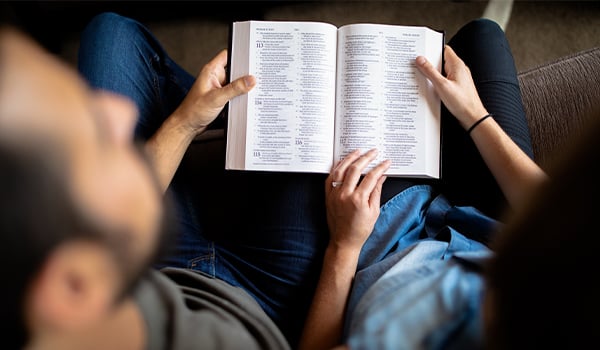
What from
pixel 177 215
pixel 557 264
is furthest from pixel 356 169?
pixel 557 264

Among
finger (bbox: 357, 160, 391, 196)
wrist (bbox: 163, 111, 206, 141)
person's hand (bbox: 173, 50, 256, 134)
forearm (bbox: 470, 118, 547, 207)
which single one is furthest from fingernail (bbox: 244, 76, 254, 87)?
forearm (bbox: 470, 118, 547, 207)

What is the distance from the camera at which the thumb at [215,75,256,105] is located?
2.75 feet

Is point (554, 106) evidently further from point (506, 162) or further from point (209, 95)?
point (209, 95)

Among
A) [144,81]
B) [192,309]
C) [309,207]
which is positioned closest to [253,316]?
[192,309]

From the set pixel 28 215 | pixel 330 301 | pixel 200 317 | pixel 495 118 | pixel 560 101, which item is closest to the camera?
pixel 28 215

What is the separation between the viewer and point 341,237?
0.81m

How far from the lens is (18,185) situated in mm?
360

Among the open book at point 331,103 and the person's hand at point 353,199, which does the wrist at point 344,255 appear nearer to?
the person's hand at point 353,199

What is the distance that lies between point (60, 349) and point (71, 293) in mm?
90

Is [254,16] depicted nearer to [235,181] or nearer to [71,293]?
[235,181]

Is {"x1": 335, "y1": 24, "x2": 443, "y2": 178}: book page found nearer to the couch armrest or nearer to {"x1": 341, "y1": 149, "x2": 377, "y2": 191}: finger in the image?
{"x1": 341, "y1": 149, "x2": 377, "y2": 191}: finger

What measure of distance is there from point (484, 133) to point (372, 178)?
0.20m

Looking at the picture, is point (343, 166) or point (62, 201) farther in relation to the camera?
point (343, 166)

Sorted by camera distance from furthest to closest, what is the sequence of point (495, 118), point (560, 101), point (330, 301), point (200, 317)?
1. point (560, 101)
2. point (495, 118)
3. point (330, 301)
4. point (200, 317)
